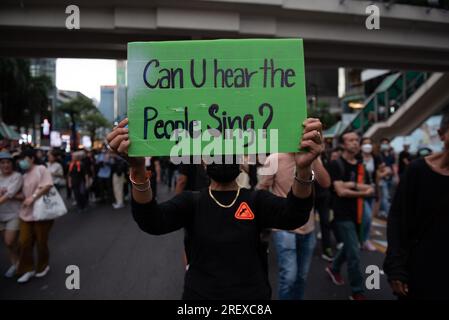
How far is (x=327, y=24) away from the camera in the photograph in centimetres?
1065

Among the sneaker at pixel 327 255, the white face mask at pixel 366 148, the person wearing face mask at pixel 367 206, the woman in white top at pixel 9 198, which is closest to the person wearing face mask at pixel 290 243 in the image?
the person wearing face mask at pixel 367 206

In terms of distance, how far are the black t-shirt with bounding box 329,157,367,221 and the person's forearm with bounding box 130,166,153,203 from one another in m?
2.96

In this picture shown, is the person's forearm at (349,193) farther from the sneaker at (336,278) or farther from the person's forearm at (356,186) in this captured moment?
the sneaker at (336,278)

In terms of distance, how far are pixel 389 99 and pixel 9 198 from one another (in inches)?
703

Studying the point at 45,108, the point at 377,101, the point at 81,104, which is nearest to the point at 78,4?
the point at 377,101

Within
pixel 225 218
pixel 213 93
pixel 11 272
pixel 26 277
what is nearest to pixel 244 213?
pixel 225 218

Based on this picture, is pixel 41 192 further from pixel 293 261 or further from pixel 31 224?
pixel 293 261

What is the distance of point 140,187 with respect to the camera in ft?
6.15

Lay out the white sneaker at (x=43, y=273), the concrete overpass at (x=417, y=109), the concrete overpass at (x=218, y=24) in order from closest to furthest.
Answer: the white sneaker at (x=43, y=273) < the concrete overpass at (x=218, y=24) < the concrete overpass at (x=417, y=109)

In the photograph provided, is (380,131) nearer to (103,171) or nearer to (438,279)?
(103,171)

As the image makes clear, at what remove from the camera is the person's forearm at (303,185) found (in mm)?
1869

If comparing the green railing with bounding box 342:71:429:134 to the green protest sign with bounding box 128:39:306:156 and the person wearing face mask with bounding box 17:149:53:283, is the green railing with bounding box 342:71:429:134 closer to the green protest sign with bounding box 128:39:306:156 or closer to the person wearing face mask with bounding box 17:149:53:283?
the person wearing face mask with bounding box 17:149:53:283

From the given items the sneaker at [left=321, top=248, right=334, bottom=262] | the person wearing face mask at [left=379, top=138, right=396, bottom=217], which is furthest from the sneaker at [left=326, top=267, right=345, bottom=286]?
the person wearing face mask at [left=379, top=138, right=396, bottom=217]

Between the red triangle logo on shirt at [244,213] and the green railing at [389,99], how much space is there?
54.0 ft
